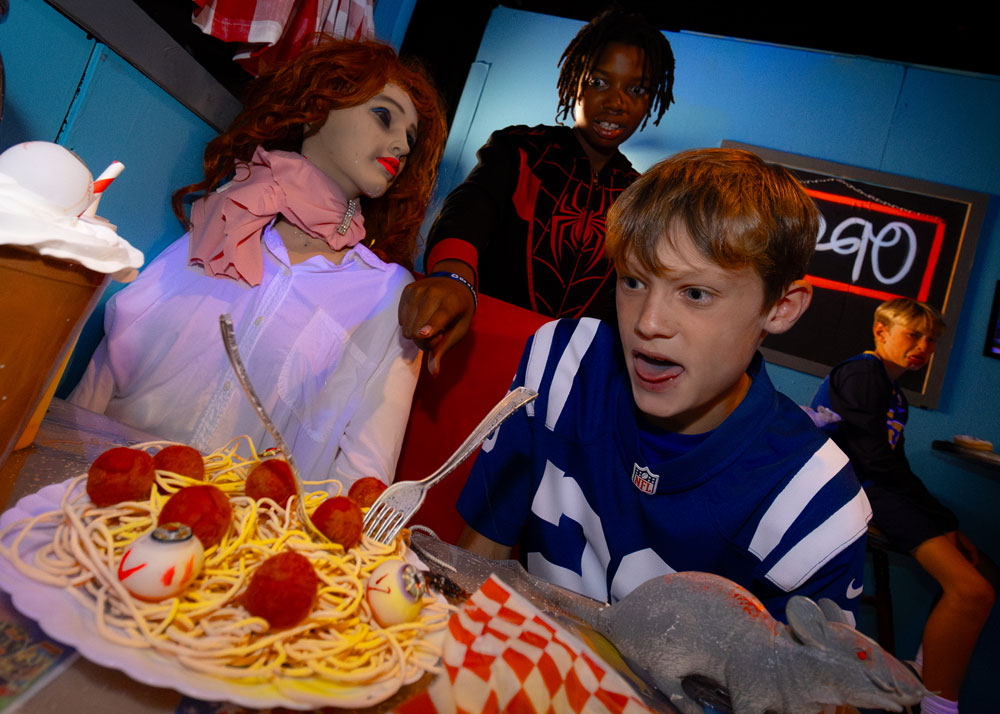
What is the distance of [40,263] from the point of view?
454 mm

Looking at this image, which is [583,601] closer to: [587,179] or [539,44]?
[587,179]

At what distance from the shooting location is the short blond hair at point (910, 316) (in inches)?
110

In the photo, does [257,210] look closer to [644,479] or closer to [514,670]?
[644,479]

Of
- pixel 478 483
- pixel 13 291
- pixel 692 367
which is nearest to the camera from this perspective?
pixel 13 291

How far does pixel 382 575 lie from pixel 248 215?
91 centimetres

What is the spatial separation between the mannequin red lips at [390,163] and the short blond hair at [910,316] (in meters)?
2.57

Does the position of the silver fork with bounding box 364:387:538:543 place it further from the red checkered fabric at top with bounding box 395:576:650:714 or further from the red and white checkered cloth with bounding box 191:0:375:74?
the red and white checkered cloth with bounding box 191:0:375:74

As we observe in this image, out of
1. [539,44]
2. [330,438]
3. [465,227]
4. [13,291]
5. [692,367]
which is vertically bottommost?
[330,438]

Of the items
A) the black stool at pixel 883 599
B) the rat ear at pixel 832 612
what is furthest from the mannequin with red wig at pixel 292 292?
the black stool at pixel 883 599

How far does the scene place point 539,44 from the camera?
3736 millimetres

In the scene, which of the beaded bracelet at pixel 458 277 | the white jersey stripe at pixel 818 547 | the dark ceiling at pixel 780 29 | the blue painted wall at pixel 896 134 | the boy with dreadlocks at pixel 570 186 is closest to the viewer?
the white jersey stripe at pixel 818 547

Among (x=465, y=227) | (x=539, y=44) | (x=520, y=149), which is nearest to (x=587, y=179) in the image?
(x=520, y=149)

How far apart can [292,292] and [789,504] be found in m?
0.95

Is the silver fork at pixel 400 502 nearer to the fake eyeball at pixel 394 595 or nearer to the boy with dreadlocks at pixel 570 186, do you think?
the fake eyeball at pixel 394 595
